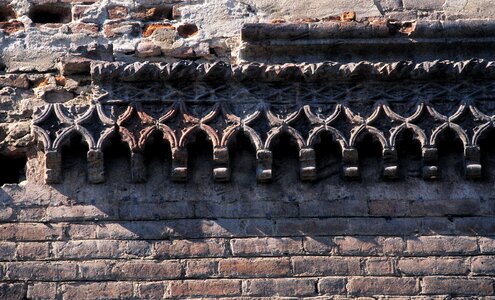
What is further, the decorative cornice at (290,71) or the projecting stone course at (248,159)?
the decorative cornice at (290,71)

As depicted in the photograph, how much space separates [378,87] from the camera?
8.75m

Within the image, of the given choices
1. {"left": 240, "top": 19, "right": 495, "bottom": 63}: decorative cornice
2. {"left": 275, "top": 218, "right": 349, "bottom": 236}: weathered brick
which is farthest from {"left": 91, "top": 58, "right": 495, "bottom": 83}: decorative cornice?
{"left": 275, "top": 218, "right": 349, "bottom": 236}: weathered brick

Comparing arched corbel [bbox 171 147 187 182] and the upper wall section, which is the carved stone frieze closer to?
arched corbel [bbox 171 147 187 182]

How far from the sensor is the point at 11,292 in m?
8.13

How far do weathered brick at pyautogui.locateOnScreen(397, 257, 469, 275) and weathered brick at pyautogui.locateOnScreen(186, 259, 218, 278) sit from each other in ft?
3.42

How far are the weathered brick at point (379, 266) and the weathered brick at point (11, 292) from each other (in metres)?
1.93

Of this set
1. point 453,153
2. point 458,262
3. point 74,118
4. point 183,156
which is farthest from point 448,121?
point 74,118

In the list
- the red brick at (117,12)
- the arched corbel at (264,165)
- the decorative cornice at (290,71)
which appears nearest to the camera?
the arched corbel at (264,165)

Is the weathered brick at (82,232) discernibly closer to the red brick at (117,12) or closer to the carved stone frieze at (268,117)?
the carved stone frieze at (268,117)

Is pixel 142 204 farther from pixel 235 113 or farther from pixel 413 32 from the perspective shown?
pixel 413 32

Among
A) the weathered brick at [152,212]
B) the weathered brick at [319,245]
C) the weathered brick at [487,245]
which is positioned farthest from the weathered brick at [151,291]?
the weathered brick at [487,245]

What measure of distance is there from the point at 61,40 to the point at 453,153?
2497 mm

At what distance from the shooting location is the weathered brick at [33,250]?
8.26 meters

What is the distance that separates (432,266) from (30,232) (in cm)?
229
